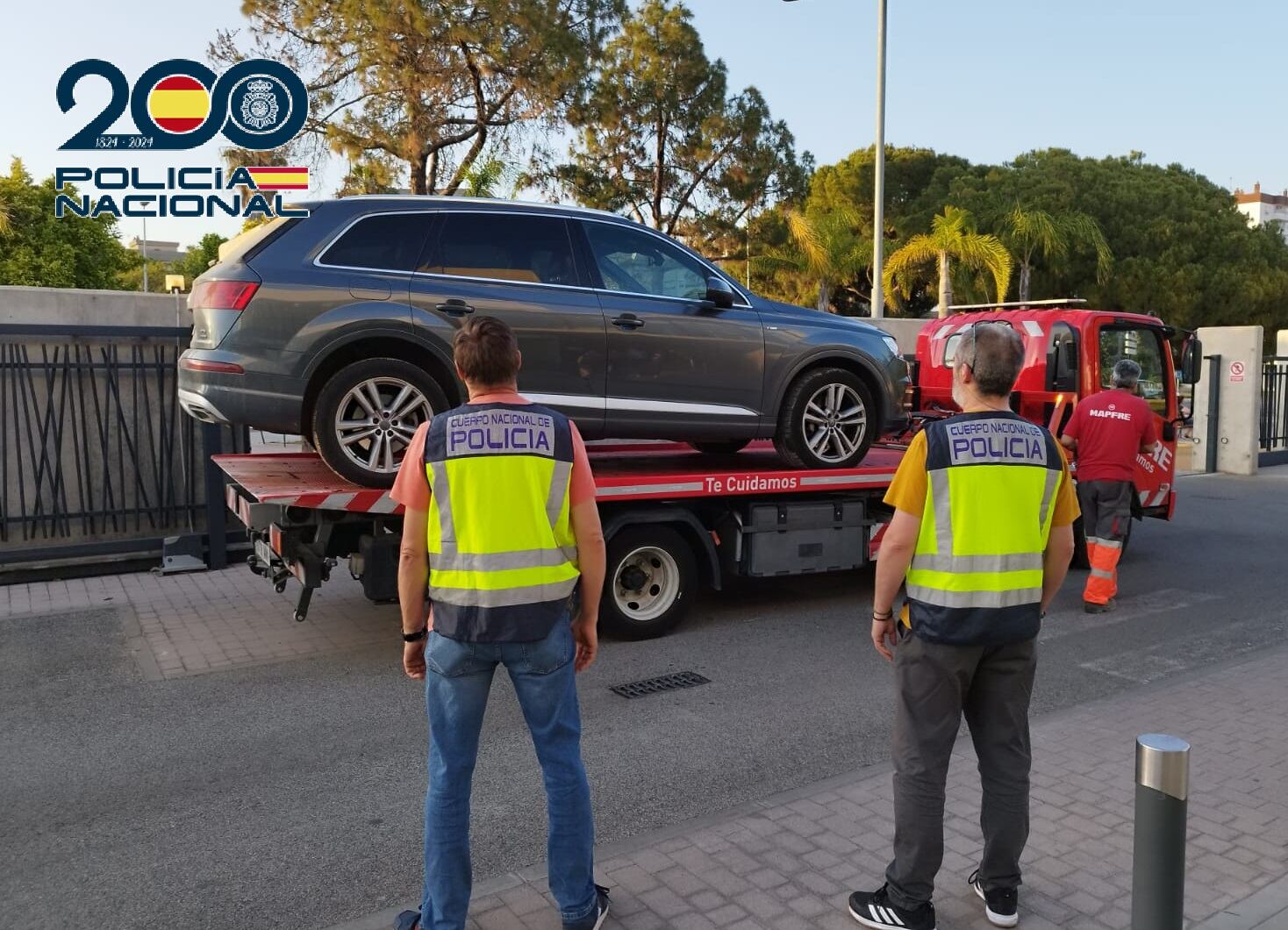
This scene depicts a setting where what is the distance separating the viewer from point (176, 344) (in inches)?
376

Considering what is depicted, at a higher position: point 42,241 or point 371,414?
point 42,241

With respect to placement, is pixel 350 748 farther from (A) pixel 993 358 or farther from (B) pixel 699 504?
(A) pixel 993 358

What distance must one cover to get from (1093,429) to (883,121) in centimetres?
1095

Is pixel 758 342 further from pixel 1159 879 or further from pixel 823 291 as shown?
pixel 823 291

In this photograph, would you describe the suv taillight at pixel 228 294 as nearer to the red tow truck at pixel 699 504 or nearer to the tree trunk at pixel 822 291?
the red tow truck at pixel 699 504

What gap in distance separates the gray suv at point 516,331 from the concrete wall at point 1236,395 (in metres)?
12.8

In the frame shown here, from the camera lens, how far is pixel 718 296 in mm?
7164

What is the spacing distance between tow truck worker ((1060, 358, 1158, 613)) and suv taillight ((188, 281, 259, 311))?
5.86 metres

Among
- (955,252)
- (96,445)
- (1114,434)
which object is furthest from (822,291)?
(96,445)

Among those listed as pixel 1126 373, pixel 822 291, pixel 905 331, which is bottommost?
pixel 1126 373

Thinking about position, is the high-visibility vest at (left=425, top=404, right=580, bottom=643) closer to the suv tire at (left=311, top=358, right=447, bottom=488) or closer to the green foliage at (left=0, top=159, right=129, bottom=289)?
the suv tire at (left=311, top=358, right=447, bottom=488)

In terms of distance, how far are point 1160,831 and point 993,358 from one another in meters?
1.39

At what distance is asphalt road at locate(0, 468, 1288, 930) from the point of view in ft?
12.7

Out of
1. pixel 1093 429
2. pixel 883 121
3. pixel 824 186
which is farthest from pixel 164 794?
pixel 824 186
